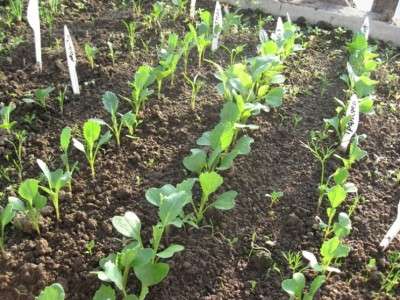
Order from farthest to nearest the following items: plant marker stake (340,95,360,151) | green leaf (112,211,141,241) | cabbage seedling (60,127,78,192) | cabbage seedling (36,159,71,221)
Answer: plant marker stake (340,95,360,151) < cabbage seedling (60,127,78,192) < cabbage seedling (36,159,71,221) < green leaf (112,211,141,241)

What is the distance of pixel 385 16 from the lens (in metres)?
2.75

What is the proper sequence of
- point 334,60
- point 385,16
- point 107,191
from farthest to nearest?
point 385,16
point 334,60
point 107,191

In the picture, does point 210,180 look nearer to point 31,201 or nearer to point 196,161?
point 196,161

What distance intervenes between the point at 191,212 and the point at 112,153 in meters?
0.39

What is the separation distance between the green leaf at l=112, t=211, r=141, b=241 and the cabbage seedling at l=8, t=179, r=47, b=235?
0.79ft

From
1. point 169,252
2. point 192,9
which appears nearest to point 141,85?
point 169,252

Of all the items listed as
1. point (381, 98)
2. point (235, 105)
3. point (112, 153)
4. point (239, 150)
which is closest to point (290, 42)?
point (381, 98)

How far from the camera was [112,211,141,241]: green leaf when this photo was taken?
144 cm

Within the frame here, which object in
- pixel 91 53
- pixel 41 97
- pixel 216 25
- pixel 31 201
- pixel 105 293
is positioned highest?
pixel 216 25

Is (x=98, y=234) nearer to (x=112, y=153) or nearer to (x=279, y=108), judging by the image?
(x=112, y=153)

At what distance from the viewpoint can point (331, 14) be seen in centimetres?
274

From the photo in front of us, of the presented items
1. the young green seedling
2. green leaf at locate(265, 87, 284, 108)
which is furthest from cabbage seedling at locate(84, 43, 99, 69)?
green leaf at locate(265, 87, 284, 108)

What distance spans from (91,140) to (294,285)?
30.4 inches

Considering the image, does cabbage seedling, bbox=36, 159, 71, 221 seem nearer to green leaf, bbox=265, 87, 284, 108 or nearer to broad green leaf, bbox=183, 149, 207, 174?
broad green leaf, bbox=183, 149, 207, 174
